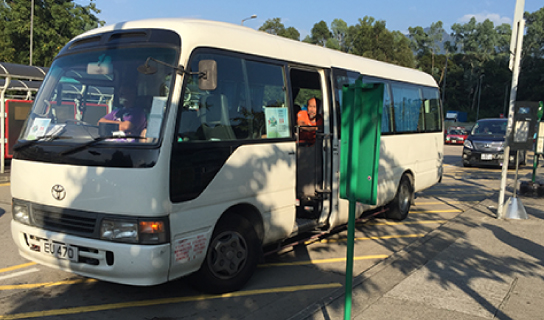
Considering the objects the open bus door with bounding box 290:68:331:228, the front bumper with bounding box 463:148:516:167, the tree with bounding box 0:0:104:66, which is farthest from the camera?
the tree with bounding box 0:0:104:66

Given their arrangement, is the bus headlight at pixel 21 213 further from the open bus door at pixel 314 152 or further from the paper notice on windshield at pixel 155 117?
the open bus door at pixel 314 152

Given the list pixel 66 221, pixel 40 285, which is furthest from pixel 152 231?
pixel 40 285

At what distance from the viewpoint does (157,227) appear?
161 inches

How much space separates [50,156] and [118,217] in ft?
3.26

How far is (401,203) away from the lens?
898 cm

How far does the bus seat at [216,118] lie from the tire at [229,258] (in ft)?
2.84

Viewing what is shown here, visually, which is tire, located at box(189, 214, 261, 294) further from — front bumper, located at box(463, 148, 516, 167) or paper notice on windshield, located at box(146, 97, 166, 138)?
front bumper, located at box(463, 148, 516, 167)

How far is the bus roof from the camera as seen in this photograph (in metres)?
4.60

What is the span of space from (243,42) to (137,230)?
238 cm

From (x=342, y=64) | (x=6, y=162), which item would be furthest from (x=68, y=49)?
(x=6, y=162)

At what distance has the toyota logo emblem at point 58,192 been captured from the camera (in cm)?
437

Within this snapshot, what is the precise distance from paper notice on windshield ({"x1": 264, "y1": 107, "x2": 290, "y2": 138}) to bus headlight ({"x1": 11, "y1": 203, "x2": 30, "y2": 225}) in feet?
8.64

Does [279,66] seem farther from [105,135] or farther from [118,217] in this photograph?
[118,217]

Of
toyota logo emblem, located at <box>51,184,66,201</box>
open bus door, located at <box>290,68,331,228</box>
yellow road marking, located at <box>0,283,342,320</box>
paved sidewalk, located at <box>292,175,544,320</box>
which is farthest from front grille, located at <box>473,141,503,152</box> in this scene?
toyota logo emblem, located at <box>51,184,66,201</box>
